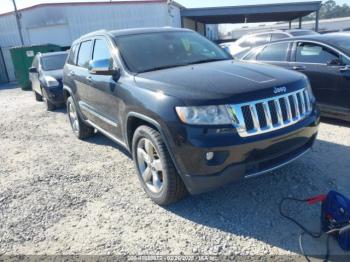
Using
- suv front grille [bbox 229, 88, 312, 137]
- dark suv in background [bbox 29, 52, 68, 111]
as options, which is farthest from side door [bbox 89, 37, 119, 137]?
dark suv in background [bbox 29, 52, 68, 111]

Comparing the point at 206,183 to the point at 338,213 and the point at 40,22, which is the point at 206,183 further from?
the point at 40,22

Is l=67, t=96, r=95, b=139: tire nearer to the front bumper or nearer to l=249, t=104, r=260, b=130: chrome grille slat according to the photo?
the front bumper

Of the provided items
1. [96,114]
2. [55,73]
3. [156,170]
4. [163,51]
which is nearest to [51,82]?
[55,73]

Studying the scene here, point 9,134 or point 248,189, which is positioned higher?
point 248,189

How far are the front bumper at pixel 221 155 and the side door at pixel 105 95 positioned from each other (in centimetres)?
138

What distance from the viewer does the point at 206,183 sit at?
114 inches

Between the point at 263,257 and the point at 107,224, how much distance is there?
1536mm

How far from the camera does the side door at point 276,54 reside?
247 inches

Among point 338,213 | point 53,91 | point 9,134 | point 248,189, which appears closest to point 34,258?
point 248,189

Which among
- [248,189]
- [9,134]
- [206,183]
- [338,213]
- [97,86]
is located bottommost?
[9,134]

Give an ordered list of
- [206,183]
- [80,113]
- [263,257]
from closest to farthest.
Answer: [263,257]
[206,183]
[80,113]

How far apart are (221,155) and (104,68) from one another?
74.2 inches

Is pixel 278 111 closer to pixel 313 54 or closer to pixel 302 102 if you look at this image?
pixel 302 102

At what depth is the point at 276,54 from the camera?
647 centimetres
